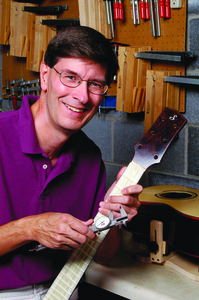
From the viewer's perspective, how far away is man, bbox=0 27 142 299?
1012 millimetres

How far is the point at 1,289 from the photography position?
110 centimetres

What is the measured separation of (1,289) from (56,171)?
0.43 metres

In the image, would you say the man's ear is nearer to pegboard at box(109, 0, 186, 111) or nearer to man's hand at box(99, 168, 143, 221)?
man's hand at box(99, 168, 143, 221)

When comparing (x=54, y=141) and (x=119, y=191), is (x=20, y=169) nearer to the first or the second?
(x=54, y=141)

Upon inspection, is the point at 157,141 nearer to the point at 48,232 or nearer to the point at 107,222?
the point at 107,222

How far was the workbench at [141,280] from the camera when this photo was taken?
3.67 ft

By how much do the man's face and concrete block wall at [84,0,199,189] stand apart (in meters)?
0.79

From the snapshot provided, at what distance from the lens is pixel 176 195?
1458 mm

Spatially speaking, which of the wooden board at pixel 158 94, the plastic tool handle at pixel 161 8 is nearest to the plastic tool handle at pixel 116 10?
the plastic tool handle at pixel 161 8

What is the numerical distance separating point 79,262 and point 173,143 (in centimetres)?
102

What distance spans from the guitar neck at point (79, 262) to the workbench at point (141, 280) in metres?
0.25

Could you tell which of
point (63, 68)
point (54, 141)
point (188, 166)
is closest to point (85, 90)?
point (63, 68)

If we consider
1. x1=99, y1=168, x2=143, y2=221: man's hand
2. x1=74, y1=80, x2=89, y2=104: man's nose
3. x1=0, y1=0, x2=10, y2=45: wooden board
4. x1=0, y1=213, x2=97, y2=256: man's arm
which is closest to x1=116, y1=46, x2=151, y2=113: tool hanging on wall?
x1=74, y1=80, x2=89, y2=104: man's nose

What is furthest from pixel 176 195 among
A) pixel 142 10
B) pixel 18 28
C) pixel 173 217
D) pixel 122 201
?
pixel 18 28
